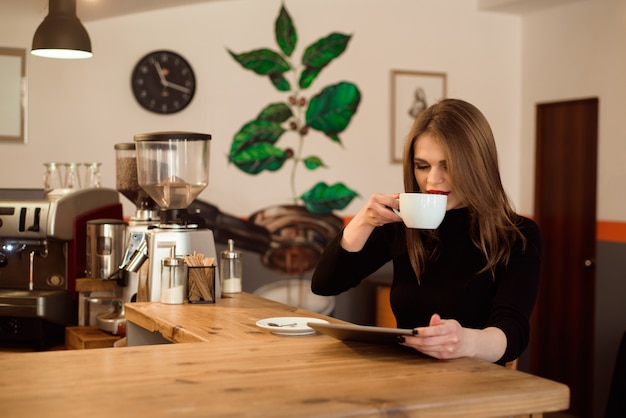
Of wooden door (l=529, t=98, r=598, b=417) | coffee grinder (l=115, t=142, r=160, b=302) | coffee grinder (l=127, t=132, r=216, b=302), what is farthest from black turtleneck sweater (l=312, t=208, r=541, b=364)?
wooden door (l=529, t=98, r=598, b=417)

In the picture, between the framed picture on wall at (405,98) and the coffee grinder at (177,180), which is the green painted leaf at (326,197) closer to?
the framed picture on wall at (405,98)

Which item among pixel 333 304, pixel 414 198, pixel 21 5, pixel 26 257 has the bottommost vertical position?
pixel 333 304

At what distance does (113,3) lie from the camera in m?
4.48

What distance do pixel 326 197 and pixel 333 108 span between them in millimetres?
596

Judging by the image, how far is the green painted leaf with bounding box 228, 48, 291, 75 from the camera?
207 inches

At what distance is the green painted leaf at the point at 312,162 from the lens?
17.9ft

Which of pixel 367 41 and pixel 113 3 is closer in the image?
pixel 113 3

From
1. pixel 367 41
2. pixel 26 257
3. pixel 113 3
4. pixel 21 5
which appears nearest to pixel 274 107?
pixel 367 41

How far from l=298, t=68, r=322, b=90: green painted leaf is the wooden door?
5.49 feet

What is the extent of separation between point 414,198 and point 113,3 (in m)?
3.16

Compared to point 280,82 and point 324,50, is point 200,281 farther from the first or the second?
point 324,50

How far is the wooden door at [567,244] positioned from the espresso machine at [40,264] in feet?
10.9

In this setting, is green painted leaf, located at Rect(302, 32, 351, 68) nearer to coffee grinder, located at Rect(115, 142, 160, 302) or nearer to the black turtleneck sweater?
coffee grinder, located at Rect(115, 142, 160, 302)

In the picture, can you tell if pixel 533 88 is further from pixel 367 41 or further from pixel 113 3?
pixel 113 3
